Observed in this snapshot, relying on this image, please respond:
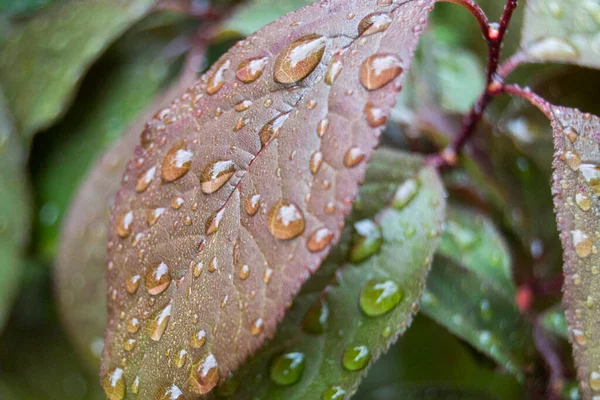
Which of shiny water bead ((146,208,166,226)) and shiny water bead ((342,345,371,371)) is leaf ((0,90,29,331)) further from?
shiny water bead ((342,345,371,371))

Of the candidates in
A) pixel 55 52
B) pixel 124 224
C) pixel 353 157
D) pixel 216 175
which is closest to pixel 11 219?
pixel 55 52

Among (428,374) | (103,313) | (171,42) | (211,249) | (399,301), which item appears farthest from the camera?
(171,42)

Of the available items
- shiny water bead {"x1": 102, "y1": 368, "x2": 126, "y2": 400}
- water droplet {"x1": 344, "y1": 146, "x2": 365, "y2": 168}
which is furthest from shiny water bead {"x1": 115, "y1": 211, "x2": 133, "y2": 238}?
water droplet {"x1": 344, "y1": 146, "x2": 365, "y2": 168}

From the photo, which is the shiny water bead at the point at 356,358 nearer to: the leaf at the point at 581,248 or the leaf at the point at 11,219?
the leaf at the point at 581,248

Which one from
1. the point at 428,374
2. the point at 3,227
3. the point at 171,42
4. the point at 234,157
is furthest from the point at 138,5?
the point at 428,374

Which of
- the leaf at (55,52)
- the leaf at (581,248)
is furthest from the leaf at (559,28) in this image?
the leaf at (55,52)

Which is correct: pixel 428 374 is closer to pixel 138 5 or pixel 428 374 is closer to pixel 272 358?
pixel 272 358

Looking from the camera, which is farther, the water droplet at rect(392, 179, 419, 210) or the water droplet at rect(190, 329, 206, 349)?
the water droplet at rect(392, 179, 419, 210)
